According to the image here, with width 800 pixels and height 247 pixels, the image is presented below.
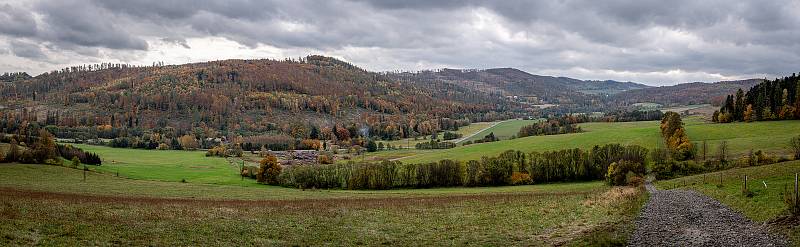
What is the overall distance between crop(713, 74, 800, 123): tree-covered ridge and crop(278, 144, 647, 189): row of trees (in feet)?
143

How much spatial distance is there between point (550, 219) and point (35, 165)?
332ft

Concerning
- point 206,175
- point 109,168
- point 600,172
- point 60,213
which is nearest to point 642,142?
point 600,172

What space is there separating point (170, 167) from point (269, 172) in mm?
37609

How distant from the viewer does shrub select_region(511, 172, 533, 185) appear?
8438cm

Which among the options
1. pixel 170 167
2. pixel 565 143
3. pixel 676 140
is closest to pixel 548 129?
pixel 565 143

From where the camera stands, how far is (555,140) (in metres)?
118

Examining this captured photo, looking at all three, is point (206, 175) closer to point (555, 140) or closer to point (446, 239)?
point (555, 140)

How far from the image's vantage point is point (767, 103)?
116m

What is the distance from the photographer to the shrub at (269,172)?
97750 mm

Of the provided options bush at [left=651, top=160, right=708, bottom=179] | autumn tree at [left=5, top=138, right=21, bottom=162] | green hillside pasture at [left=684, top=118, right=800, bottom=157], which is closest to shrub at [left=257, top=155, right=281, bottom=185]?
autumn tree at [left=5, top=138, right=21, bottom=162]

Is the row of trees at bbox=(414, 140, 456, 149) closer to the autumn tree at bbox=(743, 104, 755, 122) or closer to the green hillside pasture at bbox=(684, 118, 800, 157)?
the green hillside pasture at bbox=(684, 118, 800, 157)

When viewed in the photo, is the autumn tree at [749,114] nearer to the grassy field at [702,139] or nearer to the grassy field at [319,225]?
the grassy field at [702,139]

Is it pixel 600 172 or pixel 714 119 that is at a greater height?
pixel 714 119

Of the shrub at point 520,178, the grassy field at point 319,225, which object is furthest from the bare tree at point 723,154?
the grassy field at point 319,225
